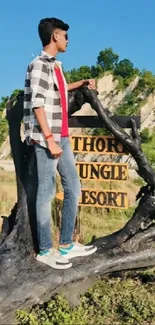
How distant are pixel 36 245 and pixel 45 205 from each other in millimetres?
401

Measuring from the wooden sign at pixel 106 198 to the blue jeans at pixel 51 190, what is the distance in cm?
104

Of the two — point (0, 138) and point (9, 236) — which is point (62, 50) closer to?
point (9, 236)

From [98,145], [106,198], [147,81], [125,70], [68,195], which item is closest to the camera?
[68,195]

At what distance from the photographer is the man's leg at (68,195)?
12.6 feet

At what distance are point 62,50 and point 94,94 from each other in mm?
515

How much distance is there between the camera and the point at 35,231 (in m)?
3.90

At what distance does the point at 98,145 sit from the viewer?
4770 mm

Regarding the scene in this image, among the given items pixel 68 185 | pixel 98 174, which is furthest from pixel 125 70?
pixel 68 185

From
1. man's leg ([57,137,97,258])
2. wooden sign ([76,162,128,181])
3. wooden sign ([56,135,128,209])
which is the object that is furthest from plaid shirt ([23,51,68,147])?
wooden sign ([76,162,128,181])

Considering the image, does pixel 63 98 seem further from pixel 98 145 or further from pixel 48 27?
pixel 98 145

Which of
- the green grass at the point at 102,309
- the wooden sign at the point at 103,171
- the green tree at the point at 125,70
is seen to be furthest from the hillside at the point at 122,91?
the green grass at the point at 102,309

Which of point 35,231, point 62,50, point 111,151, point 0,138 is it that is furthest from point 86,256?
point 0,138

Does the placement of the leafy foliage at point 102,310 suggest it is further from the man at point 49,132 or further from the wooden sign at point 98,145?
the wooden sign at point 98,145

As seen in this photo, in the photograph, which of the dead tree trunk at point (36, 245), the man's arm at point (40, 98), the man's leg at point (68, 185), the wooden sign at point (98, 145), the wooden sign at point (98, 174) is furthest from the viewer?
the wooden sign at point (98, 174)
